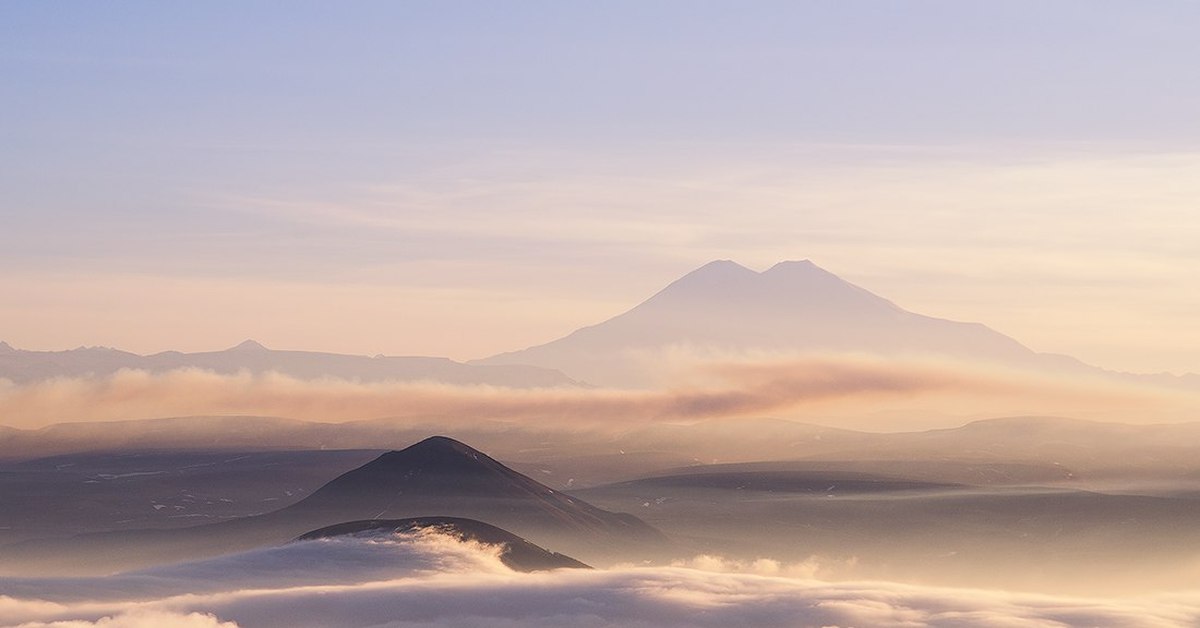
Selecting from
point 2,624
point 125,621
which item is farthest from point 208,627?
point 2,624

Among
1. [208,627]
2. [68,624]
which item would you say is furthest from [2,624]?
[208,627]

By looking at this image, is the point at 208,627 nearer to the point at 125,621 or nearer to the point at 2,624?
the point at 125,621

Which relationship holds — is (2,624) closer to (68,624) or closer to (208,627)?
(68,624)
